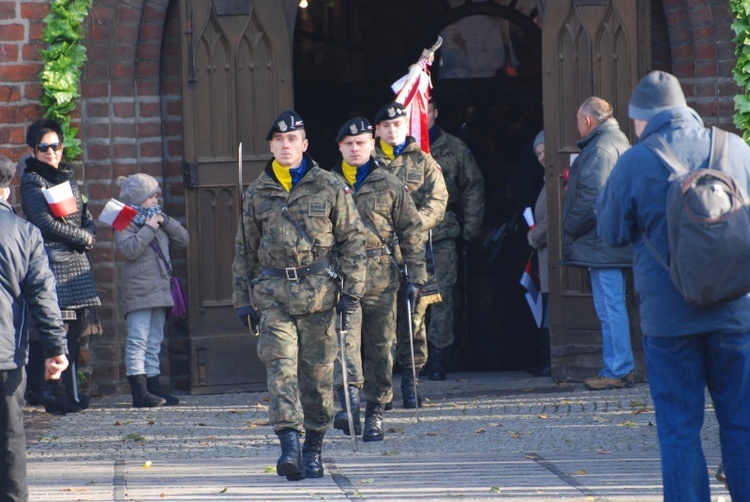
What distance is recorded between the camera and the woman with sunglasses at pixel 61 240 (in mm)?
9141

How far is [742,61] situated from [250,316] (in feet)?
15.0

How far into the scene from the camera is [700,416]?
5418 millimetres

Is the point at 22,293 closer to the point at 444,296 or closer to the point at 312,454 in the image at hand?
the point at 312,454

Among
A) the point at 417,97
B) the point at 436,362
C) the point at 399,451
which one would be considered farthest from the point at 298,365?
the point at 436,362

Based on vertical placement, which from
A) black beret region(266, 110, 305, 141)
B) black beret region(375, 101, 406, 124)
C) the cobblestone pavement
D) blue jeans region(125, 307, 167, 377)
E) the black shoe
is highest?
black beret region(375, 101, 406, 124)

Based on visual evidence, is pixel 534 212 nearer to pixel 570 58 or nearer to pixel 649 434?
pixel 570 58

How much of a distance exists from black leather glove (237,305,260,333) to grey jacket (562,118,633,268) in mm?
3048

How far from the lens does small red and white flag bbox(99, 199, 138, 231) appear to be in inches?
375

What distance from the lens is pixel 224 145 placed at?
1009cm

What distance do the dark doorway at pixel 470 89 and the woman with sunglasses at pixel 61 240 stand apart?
12.4 feet

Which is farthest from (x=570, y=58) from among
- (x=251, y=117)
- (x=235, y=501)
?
(x=235, y=501)

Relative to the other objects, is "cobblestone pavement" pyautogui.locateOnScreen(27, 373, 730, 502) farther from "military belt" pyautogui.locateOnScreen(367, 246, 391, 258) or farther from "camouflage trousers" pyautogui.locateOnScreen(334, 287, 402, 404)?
"military belt" pyautogui.locateOnScreen(367, 246, 391, 258)

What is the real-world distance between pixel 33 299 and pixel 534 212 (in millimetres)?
5434

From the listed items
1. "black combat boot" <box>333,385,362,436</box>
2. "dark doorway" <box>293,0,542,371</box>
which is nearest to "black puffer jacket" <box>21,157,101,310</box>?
"black combat boot" <box>333,385,362,436</box>
